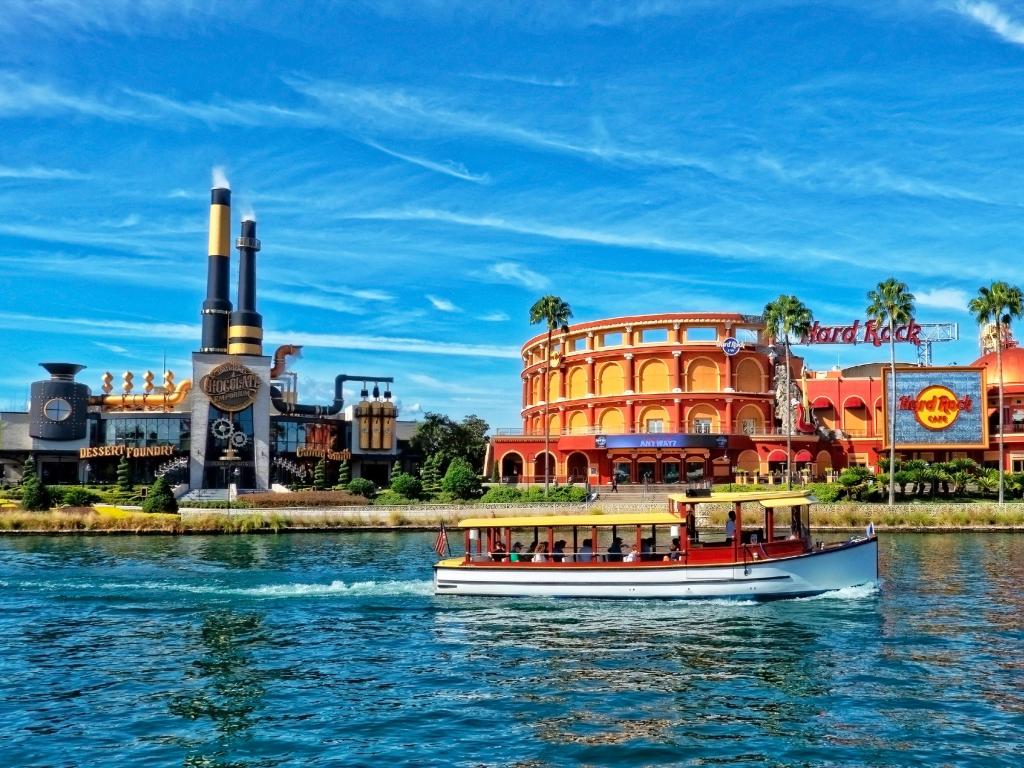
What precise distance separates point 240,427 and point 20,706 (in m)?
70.5

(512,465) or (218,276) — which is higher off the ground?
(218,276)

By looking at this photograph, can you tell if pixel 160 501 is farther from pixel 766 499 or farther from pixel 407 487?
pixel 766 499

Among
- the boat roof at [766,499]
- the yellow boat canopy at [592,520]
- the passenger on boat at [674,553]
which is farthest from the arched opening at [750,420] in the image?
the yellow boat canopy at [592,520]

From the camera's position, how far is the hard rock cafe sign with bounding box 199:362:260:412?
87812mm

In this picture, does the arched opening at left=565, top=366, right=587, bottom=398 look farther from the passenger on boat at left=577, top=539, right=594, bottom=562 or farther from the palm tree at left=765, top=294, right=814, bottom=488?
the passenger on boat at left=577, top=539, right=594, bottom=562

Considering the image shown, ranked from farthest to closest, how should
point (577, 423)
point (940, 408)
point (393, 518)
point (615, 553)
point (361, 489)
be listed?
1. point (577, 423)
2. point (940, 408)
3. point (361, 489)
4. point (393, 518)
5. point (615, 553)

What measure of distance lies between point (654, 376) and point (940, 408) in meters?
25.8

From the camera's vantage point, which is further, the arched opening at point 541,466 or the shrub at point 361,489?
the arched opening at point 541,466

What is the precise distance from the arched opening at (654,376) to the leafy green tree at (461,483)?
22592 millimetres

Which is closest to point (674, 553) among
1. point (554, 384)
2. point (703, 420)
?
point (703, 420)

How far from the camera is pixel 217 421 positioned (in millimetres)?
87875

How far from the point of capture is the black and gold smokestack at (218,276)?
99188mm

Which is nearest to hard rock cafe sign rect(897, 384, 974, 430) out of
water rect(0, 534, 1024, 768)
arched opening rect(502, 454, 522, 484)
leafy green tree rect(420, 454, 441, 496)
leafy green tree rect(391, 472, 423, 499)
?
arched opening rect(502, 454, 522, 484)

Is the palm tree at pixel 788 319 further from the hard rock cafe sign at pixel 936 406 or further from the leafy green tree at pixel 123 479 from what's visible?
the leafy green tree at pixel 123 479
